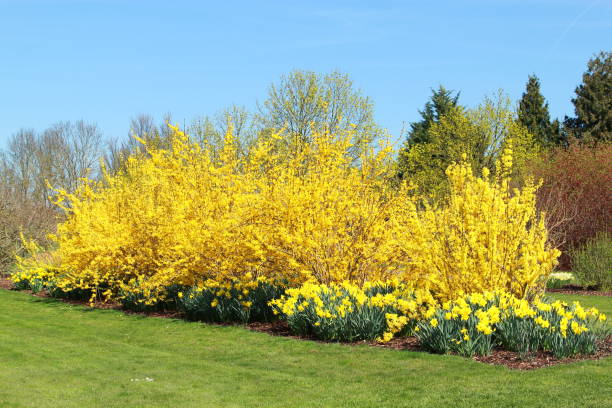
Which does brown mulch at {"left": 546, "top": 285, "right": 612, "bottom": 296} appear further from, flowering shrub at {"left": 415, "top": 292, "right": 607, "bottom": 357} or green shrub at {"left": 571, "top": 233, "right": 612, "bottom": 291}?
flowering shrub at {"left": 415, "top": 292, "right": 607, "bottom": 357}

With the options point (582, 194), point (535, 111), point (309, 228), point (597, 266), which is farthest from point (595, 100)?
point (309, 228)

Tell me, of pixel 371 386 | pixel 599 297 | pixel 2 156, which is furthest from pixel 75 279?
pixel 2 156

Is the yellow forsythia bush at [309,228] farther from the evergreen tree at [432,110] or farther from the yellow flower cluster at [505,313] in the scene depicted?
the evergreen tree at [432,110]

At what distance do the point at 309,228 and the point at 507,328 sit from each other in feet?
12.6

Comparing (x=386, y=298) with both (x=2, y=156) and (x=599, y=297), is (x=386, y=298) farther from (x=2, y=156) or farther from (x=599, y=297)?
(x=2, y=156)

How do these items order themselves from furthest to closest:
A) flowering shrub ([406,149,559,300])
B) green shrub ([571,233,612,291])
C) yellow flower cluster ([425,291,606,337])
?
green shrub ([571,233,612,291]), flowering shrub ([406,149,559,300]), yellow flower cluster ([425,291,606,337])

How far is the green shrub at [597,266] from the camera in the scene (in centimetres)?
1805

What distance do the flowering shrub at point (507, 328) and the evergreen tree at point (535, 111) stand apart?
3272 cm

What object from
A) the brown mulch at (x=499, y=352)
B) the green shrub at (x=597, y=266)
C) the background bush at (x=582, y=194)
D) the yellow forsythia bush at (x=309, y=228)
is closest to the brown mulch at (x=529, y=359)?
the brown mulch at (x=499, y=352)

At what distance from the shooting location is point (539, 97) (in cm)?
4009

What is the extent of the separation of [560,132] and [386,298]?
33.8 m

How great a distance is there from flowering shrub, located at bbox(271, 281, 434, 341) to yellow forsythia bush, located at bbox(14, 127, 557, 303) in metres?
0.50

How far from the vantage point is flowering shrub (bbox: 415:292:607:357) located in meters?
7.73

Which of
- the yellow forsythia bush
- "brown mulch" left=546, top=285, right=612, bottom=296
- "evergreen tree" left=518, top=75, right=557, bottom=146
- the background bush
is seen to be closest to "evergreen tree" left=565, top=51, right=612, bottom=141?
"evergreen tree" left=518, top=75, right=557, bottom=146
